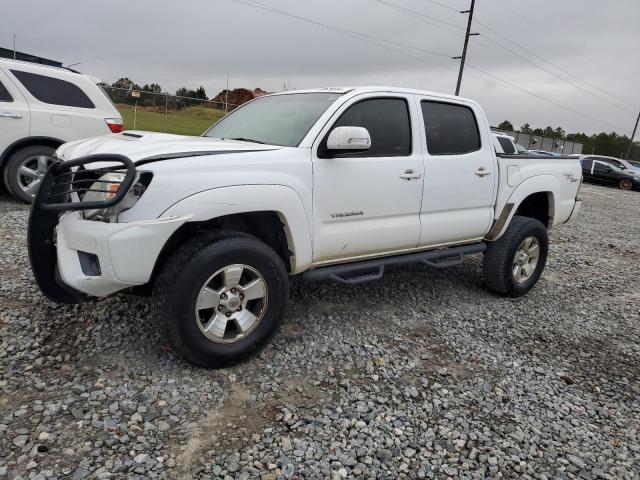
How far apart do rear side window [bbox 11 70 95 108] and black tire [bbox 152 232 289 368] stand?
5.23 m

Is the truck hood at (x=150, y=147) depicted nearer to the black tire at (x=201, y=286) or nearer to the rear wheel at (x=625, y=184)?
the black tire at (x=201, y=286)

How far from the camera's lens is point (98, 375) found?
9.69ft

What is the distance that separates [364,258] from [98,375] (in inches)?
80.1

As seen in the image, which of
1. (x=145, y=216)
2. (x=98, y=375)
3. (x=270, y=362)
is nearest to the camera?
(x=145, y=216)

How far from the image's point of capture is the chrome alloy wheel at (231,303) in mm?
2990

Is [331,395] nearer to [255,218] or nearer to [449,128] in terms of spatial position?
[255,218]

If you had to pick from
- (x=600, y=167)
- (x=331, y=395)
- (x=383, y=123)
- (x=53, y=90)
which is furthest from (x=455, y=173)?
(x=600, y=167)

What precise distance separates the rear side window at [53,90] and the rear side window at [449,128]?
207 inches

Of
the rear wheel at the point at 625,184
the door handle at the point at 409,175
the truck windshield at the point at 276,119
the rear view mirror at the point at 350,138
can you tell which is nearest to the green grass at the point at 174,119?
the truck windshield at the point at 276,119

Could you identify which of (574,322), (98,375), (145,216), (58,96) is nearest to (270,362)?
(98,375)

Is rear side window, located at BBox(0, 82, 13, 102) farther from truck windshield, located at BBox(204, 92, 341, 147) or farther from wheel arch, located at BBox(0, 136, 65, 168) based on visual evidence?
truck windshield, located at BBox(204, 92, 341, 147)

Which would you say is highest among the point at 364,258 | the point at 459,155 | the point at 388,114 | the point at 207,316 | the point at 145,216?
the point at 388,114

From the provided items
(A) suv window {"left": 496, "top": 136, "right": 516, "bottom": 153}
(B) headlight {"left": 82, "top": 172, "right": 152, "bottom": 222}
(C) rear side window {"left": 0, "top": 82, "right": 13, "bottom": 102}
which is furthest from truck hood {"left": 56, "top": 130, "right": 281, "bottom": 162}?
(A) suv window {"left": 496, "top": 136, "right": 516, "bottom": 153}

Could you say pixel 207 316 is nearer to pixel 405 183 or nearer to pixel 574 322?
pixel 405 183
